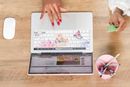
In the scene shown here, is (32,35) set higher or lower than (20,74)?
higher

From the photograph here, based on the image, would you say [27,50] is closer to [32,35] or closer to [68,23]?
[32,35]

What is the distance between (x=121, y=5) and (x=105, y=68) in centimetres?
26

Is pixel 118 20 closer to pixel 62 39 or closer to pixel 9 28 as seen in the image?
pixel 62 39

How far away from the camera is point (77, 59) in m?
1.12

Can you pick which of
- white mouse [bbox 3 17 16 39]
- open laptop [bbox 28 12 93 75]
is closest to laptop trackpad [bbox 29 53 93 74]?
open laptop [bbox 28 12 93 75]

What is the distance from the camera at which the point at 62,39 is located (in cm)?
117

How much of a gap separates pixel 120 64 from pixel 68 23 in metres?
0.26

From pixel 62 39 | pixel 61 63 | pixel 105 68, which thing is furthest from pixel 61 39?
pixel 105 68

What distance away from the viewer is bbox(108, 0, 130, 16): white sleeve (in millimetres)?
1134

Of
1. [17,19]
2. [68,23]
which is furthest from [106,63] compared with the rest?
[17,19]

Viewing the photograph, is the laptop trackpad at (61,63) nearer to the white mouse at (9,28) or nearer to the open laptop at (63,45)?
the open laptop at (63,45)

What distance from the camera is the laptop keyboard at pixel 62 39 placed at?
1150mm

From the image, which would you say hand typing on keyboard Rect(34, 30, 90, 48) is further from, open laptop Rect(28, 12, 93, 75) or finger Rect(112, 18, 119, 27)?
finger Rect(112, 18, 119, 27)

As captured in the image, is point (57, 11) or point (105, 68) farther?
point (57, 11)
